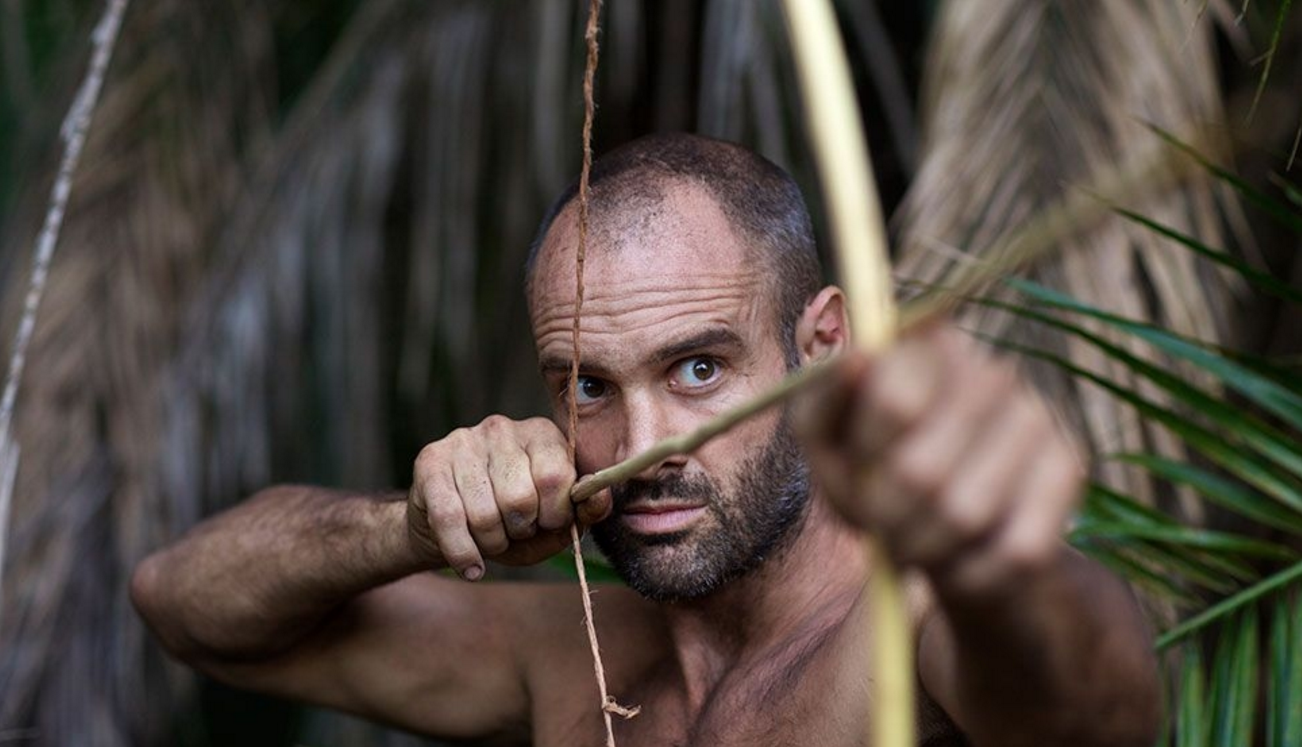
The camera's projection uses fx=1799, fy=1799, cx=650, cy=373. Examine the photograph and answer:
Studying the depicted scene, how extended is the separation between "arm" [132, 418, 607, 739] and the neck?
0.96 ft

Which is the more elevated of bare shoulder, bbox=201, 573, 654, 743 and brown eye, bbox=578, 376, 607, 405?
brown eye, bbox=578, 376, 607, 405

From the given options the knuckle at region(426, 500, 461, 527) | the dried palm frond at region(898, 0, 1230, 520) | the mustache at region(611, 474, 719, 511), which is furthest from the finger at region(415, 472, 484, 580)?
the dried palm frond at region(898, 0, 1230, 520)

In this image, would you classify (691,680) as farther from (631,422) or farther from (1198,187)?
(1198,187)

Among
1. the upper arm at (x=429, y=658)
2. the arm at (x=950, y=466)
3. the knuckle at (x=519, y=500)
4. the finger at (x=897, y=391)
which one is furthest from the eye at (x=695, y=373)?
the finger at (x=897, y=391)

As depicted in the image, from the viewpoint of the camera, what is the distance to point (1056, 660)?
3.08 ft

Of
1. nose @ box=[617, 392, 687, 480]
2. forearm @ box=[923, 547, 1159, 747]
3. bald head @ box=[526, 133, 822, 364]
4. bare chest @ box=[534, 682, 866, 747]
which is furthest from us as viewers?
bald head @ box=[526, 133, 822, 364]

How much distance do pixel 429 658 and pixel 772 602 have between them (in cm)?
51

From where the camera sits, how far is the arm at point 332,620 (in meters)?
1.99

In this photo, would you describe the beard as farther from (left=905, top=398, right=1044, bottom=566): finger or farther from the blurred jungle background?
the blurred jungle background

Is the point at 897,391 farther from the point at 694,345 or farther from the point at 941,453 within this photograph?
the point at 694,345

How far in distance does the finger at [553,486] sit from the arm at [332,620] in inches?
13.4

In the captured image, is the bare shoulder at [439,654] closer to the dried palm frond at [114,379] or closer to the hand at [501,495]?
the hand at [501,495]

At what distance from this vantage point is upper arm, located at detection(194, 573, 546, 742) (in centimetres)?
208

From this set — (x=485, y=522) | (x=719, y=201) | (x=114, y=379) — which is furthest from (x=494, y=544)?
(x=114, y=379)
